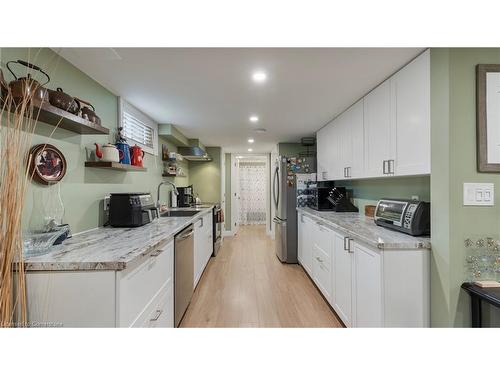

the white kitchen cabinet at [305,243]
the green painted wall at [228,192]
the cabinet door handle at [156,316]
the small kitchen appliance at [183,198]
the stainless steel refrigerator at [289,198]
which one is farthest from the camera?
the green painted wall at [228,192]

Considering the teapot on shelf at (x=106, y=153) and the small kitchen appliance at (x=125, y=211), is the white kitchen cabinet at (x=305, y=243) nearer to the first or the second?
the small kitchen appliance at (x=125, y=211)

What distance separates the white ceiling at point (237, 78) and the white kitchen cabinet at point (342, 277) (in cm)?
141

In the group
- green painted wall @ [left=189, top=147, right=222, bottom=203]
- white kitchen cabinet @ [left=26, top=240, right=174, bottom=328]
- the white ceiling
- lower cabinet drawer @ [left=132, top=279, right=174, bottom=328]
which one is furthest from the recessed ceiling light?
green painted wall @ [left=189, top=147, right=222, bottom=203]

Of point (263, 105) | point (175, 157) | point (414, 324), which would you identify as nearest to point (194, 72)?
point (263, 105)

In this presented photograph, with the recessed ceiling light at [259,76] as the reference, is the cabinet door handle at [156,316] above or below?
below

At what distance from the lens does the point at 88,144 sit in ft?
6.30

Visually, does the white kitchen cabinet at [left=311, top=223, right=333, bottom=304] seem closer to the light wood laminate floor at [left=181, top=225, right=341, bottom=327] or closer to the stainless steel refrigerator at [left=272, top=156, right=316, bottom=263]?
the light wood laminate floor at [left=181, top=225, right=341, bottom=327]

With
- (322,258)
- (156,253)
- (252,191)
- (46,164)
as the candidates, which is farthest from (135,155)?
(252,191)

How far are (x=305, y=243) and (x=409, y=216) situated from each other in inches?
75.1

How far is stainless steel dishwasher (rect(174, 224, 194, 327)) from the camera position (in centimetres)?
201

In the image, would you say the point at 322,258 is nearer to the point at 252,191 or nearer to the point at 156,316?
the point at 156,316

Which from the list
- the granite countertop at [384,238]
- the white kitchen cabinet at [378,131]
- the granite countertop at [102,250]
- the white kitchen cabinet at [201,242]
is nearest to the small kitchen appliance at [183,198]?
the white kitchen cabinet at [201,242]

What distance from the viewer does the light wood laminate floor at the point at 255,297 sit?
2.19 meters

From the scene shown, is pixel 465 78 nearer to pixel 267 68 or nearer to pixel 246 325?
pixel 267 68
